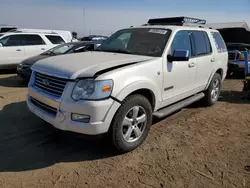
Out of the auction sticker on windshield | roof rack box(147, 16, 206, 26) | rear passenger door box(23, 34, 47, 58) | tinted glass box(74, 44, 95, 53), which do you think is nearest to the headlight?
the auction sticker on windshield

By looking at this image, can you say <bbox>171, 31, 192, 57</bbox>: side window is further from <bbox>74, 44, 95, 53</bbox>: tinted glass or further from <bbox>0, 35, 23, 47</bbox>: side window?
<bbox>0, 35, 23, 47</bbox>: side window

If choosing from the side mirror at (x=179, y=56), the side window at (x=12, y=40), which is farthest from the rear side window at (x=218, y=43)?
the side window at (x=12, y=40)

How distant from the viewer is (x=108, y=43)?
490 cm

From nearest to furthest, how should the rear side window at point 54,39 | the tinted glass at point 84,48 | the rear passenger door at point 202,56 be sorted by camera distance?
the rear passenger door at point 202,56, the tinted glass at point 84,48, the rear side window at point 54,39

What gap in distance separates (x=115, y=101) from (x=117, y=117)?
0.74ft

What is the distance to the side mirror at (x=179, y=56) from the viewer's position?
3867 mm

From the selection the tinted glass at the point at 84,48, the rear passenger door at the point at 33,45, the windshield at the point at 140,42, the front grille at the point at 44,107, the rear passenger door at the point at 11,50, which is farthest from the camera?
the rear passenger door at the point at 33,45

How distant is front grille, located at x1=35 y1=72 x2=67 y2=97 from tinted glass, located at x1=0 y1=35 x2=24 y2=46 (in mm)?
7311

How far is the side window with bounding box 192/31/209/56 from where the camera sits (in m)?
4.94

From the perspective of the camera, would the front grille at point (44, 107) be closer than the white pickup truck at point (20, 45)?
Yes

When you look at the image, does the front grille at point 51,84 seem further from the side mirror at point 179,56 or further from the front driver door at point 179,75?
the side mirror at point 179,56

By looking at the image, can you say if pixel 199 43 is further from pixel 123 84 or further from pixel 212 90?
pixel 123 84

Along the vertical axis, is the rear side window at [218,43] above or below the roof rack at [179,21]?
below

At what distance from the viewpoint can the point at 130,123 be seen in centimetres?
346
